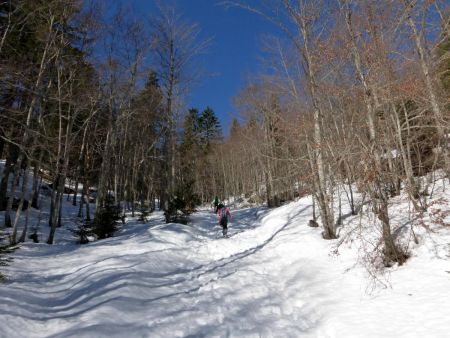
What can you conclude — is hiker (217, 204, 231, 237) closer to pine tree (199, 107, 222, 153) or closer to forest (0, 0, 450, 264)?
forest (0, 0, 450, 264)

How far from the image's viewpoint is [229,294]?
671cm

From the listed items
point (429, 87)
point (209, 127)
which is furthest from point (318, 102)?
point (209, 127)

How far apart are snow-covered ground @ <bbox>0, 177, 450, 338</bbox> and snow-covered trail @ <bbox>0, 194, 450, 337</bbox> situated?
2 centimetres

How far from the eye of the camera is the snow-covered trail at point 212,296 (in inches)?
187

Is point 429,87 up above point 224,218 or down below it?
above

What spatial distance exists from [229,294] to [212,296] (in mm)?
402

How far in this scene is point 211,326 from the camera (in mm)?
5129

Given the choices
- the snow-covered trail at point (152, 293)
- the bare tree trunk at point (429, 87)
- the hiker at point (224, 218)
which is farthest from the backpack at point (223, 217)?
the bare tree trunk at point (429, 87)

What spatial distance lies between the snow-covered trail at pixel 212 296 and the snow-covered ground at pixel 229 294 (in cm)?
2

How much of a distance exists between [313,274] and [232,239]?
21.1ft

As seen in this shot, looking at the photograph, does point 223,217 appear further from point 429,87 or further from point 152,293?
point 429,87

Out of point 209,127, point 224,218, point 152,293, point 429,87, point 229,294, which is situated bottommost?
point 229,294

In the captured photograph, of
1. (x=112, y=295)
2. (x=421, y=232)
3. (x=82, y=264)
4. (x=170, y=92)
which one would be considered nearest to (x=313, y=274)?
(x=421, y=232)

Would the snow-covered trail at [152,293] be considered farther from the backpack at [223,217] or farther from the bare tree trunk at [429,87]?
the bare tree trunk at [429,87]
